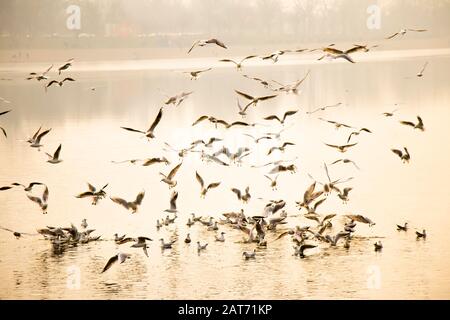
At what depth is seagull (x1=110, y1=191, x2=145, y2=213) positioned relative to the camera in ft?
24.4

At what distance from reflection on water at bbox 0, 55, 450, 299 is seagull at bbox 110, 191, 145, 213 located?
129 millimetres

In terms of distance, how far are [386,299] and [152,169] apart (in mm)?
3840

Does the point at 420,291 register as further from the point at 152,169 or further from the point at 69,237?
the point at 152,169

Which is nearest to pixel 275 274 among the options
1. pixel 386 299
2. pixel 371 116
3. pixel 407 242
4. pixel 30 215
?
pixel 386 299

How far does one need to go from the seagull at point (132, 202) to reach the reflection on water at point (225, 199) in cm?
13

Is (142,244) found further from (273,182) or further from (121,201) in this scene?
(273,182)

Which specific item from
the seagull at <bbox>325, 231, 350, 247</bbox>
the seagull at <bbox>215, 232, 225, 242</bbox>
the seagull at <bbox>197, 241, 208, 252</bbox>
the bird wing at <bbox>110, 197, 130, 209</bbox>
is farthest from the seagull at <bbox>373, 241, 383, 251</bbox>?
the bird wing at <bbox>110, 197, 130, 209</bbox>

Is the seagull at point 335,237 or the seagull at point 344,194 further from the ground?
the seagull at point 344,194

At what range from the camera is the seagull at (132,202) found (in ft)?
24.4

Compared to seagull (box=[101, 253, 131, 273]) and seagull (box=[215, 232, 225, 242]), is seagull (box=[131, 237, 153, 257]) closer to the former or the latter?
seagull (box=[101, 253, 131, 273])

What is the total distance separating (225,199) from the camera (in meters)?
8.34

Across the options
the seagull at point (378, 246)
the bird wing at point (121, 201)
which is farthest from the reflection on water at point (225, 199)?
the bird wing at point (121, 201)

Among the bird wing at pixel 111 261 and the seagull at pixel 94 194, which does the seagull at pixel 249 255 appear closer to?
the bird wing at pixel 111 261

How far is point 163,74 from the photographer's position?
19.5m
